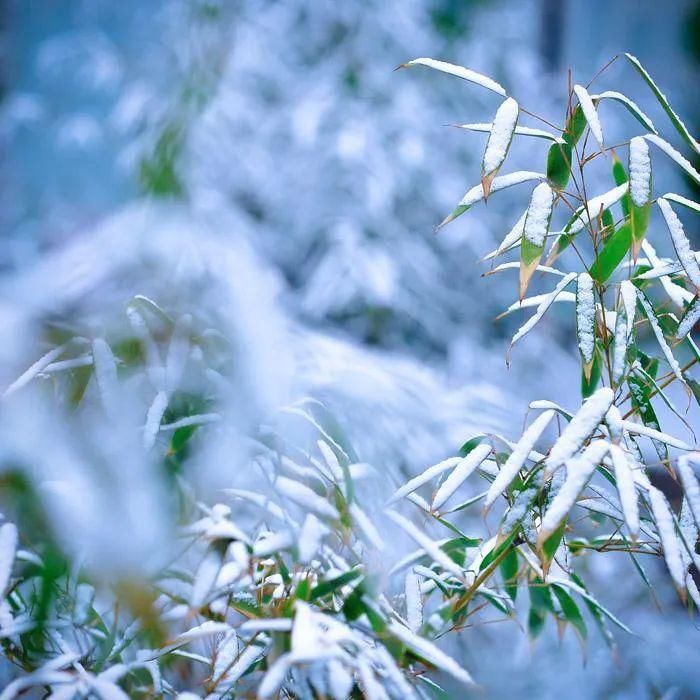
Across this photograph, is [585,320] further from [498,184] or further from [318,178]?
[318,178]

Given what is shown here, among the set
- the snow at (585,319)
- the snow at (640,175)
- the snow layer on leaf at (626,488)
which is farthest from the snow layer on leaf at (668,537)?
the snow at (640,175)

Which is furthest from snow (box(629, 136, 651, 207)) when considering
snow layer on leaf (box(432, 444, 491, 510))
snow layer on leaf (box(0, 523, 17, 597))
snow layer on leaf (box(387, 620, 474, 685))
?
snow layer on leaf (box(0, 523, 17, 597))

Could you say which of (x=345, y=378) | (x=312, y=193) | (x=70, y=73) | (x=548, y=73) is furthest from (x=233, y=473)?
(x=548, y=73)

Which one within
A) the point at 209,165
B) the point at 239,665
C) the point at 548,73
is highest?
the point at 548,73

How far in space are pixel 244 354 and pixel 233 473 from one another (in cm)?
12

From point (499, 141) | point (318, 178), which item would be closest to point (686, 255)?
point (499, 141)

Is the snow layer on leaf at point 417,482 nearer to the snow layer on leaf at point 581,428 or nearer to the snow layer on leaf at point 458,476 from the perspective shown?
the snow layer on leaf at point 458,476

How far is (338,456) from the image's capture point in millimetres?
673

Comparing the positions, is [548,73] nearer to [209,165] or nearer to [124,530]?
[209,165]

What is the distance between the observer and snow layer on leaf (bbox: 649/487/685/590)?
54 centimetres

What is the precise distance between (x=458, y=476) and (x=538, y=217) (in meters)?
0.22

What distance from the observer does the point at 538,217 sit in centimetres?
62

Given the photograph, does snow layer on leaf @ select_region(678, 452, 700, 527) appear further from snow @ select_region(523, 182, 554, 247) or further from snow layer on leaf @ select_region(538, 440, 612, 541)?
snow @ select_region(523, 182, 554, 247)

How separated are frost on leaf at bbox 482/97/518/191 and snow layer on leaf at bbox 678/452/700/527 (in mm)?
254
